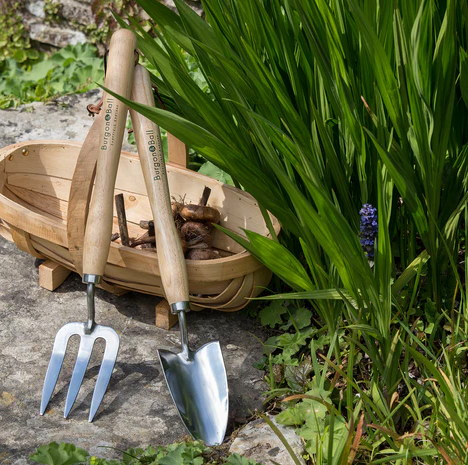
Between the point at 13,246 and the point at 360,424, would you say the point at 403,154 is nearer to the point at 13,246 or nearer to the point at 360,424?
the point at 360,424

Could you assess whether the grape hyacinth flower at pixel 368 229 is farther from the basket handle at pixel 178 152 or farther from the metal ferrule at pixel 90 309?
the basket handle at pixel 178 152

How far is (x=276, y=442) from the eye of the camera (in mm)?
1453

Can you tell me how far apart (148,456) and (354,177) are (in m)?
0.78

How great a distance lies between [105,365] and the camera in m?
1.56

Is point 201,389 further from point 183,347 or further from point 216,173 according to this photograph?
point 216,173

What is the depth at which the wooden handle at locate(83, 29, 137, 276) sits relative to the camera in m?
1.62

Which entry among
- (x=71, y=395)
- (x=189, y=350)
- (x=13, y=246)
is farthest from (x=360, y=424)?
(x=13, y=246)

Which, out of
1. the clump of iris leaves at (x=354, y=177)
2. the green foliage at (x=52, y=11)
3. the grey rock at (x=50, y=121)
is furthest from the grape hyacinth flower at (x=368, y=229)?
the green foliage at (x=52, y=11)

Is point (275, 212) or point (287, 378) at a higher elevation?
point (275, 212)

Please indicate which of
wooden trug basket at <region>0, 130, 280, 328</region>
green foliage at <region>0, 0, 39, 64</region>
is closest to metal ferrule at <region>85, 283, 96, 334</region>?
wooden trug basket at <region>0, 130, 280, 328</region>

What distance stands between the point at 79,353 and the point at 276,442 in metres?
0.49

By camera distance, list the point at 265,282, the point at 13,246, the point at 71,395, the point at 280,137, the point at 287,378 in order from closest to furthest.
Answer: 1. the point at 280,137
2. the point at 71,395
3. the point at 287,378
4. the point at 265,282
5. the point at 13,246

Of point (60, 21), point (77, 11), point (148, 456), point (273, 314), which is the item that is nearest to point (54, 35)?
point (60, 21)

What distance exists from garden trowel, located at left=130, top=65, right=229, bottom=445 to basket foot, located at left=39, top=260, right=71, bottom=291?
1.33 ft
